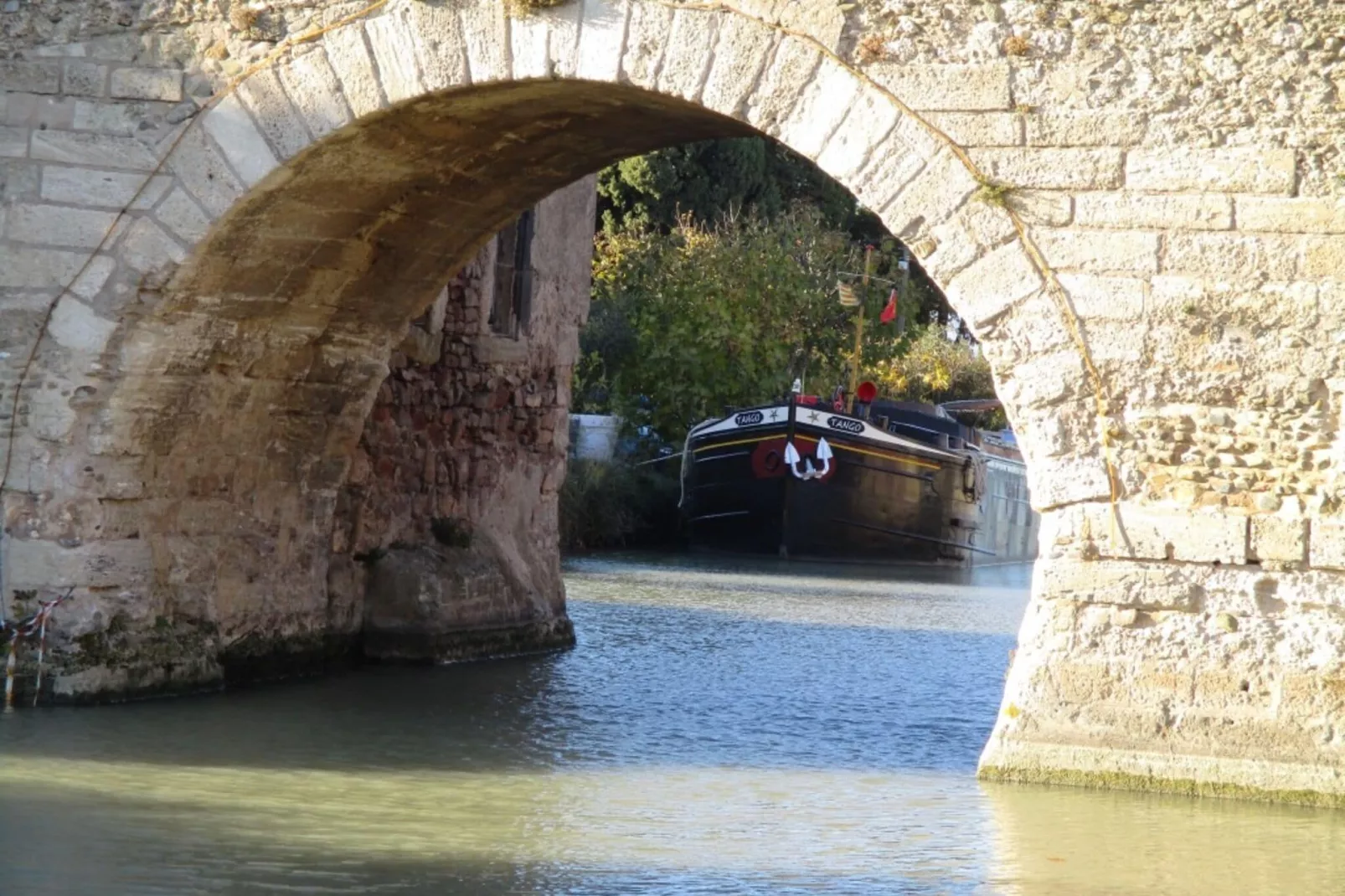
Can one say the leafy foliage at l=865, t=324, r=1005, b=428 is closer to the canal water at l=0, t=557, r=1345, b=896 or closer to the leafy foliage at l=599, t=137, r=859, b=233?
the leafy foliage at l=599, t=137, r=859, b=233

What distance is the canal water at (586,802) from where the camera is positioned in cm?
573

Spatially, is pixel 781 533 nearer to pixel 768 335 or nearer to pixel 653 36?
pixel 768 335

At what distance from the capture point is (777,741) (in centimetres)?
841

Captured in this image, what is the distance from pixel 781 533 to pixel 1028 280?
17573mm

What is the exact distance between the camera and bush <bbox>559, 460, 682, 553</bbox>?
21984mm

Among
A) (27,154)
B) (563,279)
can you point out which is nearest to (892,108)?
(27,154)

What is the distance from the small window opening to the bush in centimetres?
1009

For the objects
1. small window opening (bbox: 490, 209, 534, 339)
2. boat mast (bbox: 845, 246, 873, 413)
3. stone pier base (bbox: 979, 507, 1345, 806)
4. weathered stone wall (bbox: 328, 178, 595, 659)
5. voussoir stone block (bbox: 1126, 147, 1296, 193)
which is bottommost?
stone pier base (bbox: 979, 507, 1345, 806)

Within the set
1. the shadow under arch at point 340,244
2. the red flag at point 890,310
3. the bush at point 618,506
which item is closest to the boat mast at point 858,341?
the red flag at point 890,310

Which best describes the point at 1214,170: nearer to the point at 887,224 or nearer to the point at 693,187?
the point at 887,224

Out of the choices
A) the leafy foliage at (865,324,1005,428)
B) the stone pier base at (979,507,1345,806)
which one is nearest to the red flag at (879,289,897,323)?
the leafy foliage at (865,324,1005,428)

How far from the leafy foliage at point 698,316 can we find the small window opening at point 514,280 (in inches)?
585

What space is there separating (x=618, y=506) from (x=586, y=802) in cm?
1633

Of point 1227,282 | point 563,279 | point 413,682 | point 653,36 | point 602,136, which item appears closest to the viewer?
point 1227,282
